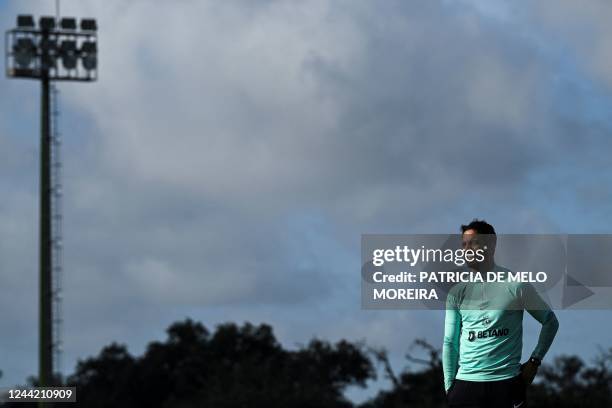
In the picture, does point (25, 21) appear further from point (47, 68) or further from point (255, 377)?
point (255, 377)

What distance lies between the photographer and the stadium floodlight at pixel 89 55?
112 ft

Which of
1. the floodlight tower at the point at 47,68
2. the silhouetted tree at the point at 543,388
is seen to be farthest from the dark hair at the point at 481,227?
the silhouetted tree at the point at 543,388

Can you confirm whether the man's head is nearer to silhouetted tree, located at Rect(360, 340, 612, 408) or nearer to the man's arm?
the man's arm

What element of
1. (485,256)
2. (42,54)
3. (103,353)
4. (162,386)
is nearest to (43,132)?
(42,54)

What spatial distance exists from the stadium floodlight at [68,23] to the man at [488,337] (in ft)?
81.9

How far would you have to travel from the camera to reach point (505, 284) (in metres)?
10.8

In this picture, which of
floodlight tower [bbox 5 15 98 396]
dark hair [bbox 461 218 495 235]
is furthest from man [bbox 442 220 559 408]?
floodlight tower [bbox 5 15 98 396]

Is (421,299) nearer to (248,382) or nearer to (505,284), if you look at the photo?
(505,284)

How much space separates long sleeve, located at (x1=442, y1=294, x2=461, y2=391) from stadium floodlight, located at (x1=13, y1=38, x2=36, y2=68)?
80.2ft

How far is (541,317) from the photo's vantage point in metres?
10.8

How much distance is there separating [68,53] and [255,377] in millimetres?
63400

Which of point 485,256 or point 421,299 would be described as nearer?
point 485,256

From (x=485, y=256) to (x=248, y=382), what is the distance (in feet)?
279

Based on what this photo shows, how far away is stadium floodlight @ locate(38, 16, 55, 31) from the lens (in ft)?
112
